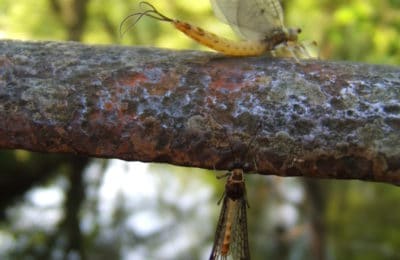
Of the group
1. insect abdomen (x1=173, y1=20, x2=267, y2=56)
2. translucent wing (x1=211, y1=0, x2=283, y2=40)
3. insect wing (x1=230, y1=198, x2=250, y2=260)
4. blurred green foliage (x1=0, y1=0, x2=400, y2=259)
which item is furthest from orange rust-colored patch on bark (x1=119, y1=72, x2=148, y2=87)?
blurred green foliage (x1=0, y1=0, x2=400, y2=259)

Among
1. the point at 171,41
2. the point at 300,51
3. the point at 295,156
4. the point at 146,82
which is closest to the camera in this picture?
the point at 295,156

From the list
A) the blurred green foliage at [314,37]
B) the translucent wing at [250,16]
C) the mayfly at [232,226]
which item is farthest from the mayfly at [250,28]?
the blurred green foliage at [314,37]

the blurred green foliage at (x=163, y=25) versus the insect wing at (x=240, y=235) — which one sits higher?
the blurred green foliage at (x=163, y=25)

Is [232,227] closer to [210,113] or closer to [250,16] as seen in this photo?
[210,113]

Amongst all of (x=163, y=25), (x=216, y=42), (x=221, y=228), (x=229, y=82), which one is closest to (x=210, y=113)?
(x=229, y=82)

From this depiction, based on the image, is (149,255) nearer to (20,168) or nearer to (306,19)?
(20,168)

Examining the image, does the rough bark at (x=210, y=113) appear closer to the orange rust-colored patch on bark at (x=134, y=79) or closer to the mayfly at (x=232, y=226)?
the orange rust-colored patch on bark at (x=134, y=79)

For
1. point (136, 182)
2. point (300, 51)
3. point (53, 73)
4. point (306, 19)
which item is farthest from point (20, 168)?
point (53, 73)
